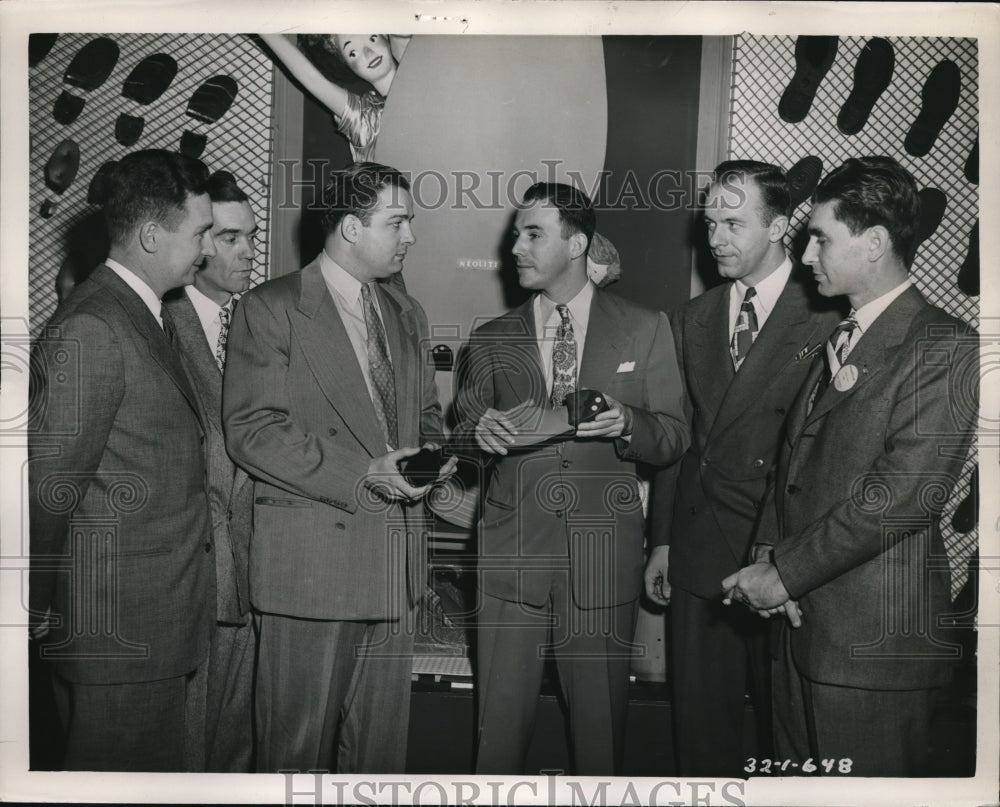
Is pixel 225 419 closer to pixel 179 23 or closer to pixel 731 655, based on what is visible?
pixel 179 23

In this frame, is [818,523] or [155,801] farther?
[155,801]

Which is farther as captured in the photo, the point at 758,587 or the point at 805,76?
the point at 805,76

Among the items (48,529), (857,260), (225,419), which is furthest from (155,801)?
(857,260)

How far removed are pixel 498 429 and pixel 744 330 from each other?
0.82 metres

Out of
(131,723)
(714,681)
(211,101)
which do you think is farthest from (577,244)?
(131,723)

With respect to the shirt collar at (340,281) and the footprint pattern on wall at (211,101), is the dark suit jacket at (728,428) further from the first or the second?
the footprint pattern on wall at (211,101)

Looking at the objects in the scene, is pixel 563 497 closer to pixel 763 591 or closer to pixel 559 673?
pixel 559 673

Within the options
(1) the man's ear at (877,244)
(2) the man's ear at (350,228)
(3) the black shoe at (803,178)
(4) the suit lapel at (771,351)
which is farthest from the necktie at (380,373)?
(1) the man's ear at (877,244)

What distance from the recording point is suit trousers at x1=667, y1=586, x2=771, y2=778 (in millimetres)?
2992

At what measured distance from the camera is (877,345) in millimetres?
2807

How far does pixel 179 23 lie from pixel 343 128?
60cm

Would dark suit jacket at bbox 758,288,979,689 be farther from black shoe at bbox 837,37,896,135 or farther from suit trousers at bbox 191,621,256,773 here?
suit trousers at bbox 191,621,256,773

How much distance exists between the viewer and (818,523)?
112 inches

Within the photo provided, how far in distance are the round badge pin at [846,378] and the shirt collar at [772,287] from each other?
31 cm
